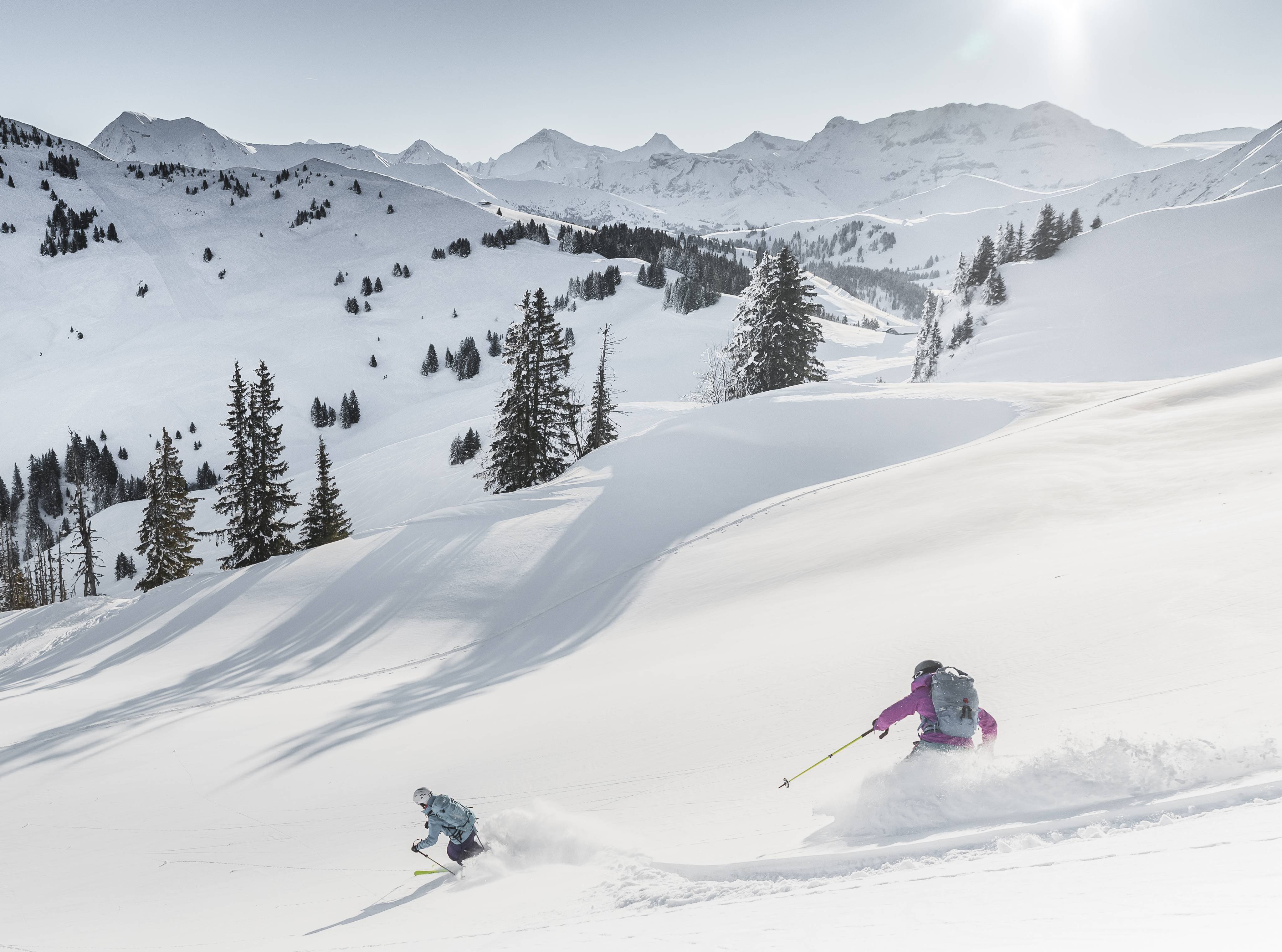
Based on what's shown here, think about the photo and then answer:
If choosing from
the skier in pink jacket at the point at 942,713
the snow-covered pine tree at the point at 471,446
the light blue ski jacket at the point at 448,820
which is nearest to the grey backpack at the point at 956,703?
the skier in pink jacket at the point at 942,713

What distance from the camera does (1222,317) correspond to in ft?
180

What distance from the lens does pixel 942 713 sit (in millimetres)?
5422

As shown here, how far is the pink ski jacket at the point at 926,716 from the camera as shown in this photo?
5434 mm

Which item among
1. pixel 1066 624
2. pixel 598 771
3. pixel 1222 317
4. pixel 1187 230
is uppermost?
pixel 1187 230

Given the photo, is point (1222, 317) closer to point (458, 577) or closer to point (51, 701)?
point (458, 577)

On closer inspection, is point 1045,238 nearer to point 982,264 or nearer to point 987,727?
point 982,264

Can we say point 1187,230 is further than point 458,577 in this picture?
Yes

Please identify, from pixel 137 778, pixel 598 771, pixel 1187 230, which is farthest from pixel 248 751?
pixel 1187 230

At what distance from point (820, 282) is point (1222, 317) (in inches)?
4803

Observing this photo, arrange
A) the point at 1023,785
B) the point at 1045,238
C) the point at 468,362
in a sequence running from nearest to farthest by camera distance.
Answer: the point at 1023,785
the point at 1045,238
the point at 468,362

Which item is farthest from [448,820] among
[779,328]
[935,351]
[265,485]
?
[935,351]

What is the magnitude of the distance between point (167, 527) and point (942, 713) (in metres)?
38.2

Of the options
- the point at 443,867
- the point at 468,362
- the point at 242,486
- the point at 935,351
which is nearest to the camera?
the point at 443,867

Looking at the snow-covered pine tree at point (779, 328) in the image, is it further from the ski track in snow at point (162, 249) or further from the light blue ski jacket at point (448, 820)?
the ski track in snow at point (162, 249)
